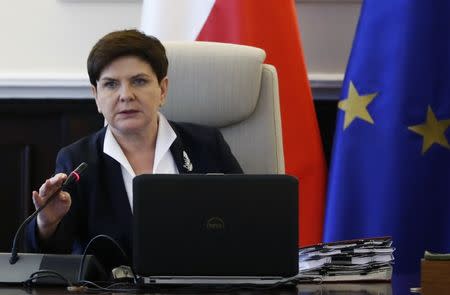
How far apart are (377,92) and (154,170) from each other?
0.94 metres

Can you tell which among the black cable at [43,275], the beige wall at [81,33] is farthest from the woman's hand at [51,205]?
the beige wall at [81,33]

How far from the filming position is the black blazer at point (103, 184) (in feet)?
7.04

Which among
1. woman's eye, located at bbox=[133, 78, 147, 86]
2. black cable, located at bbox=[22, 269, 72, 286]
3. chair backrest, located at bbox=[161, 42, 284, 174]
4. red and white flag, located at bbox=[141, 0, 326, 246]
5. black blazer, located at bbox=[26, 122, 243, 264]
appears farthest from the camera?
red and white flag, located at bbox=[141, 0, 326, 246]

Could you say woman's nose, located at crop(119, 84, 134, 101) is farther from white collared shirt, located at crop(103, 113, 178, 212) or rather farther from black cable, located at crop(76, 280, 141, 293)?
black cable, located at crop(76, 280, 141, 293)

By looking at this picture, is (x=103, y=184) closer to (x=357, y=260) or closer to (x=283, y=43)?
(x=357, y=260)

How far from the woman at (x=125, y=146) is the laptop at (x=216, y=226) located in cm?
55

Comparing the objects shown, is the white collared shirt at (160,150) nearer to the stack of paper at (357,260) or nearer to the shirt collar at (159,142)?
the shirt collar at (159,142)

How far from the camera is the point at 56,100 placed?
3.30 meters

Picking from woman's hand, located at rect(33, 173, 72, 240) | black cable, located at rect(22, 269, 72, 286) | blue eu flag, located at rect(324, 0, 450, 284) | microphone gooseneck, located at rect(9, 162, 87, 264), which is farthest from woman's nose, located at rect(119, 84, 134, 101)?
blue eu flag, located at rect(324, 0, 450, 284)

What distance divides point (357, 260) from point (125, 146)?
756mm

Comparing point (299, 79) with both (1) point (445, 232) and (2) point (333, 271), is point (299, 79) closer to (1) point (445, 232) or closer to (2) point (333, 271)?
(1) point (445, 232)

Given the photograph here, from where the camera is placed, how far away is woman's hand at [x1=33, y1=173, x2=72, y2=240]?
1738mm

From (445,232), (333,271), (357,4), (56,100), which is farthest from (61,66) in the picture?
(333,271)

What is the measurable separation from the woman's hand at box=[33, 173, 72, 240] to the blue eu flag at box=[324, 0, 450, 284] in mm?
1156
